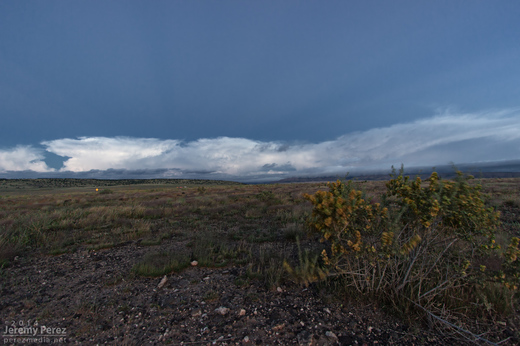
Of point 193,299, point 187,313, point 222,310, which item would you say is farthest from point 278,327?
point 193,299

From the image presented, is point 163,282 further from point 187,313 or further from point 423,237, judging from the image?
point 423,237

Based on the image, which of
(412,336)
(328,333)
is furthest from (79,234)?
(412,336)

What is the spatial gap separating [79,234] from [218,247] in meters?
5.54

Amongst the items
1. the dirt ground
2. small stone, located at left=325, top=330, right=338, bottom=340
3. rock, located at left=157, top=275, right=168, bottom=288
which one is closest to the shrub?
the dirt ground

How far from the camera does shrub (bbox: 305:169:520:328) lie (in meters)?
2.96

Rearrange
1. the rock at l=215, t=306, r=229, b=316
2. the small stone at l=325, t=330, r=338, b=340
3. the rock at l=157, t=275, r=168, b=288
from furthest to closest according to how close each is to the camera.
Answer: the rock at l=157, t=275, r=168, b=288
the rock at l=215, t=306, r=229, b=316
the small stone at l=325, t=330, r=338, b=340

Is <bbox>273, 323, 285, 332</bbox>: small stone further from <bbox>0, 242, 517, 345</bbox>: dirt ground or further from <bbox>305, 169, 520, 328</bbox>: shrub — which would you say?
<bbox>305, 169, 520, 328</bbox>: shrub

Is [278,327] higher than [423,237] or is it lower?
lower

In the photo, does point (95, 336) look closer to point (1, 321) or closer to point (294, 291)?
point (1, 321)

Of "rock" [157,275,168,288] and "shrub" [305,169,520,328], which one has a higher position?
"shrub" [305,169,520,328]

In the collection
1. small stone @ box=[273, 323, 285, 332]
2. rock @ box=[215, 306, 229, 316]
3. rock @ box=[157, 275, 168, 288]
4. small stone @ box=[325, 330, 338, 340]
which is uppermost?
rock @ box=[157, 275, 168, 288]

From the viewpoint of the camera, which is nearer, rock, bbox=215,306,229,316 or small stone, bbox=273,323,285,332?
small stone, bbox=273,323,285,332

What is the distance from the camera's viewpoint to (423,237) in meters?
3.37

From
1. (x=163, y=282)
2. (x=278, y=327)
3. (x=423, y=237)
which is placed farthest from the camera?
(x=163, y=282)
